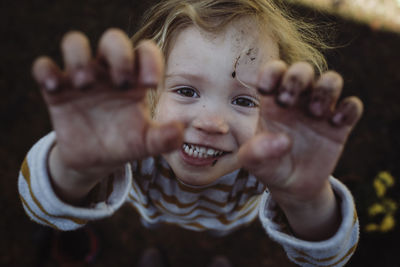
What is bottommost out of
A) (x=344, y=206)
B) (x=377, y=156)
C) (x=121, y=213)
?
(x=121, y=213)

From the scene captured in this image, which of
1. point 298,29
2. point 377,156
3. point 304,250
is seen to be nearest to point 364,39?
point 377,156

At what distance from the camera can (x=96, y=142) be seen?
60 cm

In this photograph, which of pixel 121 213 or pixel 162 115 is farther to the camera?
pixel 121 213

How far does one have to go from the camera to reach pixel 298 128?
0.61 metres

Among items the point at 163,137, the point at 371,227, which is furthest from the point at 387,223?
the point at 163,137

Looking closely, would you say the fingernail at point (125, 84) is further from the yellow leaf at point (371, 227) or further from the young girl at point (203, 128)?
the yellow leaf at point (371, 227)

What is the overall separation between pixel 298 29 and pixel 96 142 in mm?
894

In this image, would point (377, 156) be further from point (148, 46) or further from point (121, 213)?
point (148, 46)

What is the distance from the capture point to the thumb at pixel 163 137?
56 centimetres

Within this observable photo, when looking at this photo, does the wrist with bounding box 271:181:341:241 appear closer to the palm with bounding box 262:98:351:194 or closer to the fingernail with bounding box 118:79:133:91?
the palm with bounding box 262:98:351:194

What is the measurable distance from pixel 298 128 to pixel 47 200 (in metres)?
0.63

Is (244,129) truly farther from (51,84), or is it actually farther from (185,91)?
(51,84)

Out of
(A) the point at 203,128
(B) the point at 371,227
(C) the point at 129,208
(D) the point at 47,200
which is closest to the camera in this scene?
(D) the point at 47,200

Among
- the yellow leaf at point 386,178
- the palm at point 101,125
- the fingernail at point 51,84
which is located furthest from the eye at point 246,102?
the yellow leaf at point 386,178
